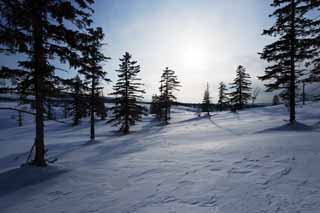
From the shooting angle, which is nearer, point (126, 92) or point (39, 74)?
point (39, 74)

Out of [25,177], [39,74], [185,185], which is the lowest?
[25,177]

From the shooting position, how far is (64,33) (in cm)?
816

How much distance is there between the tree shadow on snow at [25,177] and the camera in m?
6.36

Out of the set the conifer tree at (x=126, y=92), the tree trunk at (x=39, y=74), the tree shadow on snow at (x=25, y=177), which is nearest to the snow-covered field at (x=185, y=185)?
the tree shadow on snow at (x=25, y=177)

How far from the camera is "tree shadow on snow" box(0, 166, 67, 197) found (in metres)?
6.36

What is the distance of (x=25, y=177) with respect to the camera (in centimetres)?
706

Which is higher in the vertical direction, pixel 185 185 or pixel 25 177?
pixel 185 185

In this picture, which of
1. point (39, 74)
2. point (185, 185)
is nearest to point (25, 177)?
point (39, 74)

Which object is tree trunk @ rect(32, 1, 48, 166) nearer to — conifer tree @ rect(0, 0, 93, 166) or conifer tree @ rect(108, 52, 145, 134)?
conifer tree @ rect(0, 0, 93, 166)

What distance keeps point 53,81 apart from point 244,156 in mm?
8886

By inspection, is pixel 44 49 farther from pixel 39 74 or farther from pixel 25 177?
pixel 25 177

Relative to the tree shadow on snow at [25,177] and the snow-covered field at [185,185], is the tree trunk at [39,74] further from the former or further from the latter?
the snow-covered field at [185,185]

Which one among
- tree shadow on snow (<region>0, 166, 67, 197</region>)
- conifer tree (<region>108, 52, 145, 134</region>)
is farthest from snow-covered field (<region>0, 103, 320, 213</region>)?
conifer tree (<region>108, 52, 145, 134</region>)

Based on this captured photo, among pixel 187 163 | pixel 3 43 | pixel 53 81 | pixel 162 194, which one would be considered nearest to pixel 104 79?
pixel 53 81
